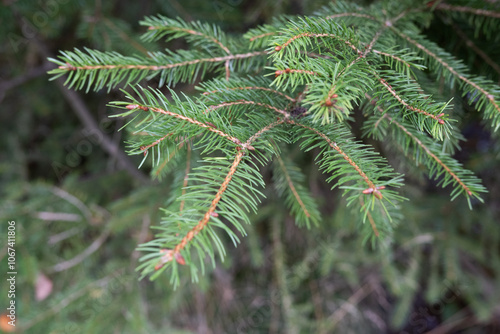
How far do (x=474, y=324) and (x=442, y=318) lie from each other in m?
0.16

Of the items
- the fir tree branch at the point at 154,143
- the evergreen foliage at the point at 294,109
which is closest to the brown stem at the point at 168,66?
the evergreen foliage at the point at 294,109

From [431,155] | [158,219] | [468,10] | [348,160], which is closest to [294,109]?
[348,160]

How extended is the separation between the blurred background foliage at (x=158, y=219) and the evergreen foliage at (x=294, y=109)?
0.89 feet

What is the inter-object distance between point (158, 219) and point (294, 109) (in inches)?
29.1

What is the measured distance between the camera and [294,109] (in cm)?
59

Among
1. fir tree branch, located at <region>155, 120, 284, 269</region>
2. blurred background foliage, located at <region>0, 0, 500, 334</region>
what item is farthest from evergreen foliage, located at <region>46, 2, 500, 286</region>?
blurred background foliage, located at <region>0, 0, 500, 334</region>

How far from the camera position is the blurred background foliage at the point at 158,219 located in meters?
1.18

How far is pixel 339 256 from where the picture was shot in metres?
1.41

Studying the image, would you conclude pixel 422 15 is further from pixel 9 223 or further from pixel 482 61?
pixel 9 223

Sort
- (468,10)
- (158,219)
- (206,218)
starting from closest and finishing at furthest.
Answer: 1. (206,218)
2. (468,10)
3. (158,219)

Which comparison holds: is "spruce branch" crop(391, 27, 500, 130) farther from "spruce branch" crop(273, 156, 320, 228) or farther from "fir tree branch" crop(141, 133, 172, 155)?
"fir tree branch" crop(141, 133, 172, 155)

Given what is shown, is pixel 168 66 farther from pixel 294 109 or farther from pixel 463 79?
pixel 463 79

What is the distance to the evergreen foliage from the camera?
442mm

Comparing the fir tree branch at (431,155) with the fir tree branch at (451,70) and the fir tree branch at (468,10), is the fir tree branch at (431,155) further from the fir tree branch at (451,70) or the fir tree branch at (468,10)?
the fir tree branch at (468,10)
